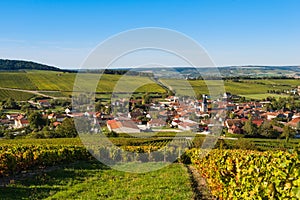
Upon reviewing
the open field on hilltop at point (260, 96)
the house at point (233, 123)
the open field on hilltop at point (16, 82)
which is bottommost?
the house at point (233, 123)

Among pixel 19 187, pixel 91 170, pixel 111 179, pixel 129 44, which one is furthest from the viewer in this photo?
pixel 91 170

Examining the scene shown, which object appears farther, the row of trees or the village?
the row of trees

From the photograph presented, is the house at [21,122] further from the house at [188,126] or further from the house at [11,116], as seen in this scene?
the house at [188,126]

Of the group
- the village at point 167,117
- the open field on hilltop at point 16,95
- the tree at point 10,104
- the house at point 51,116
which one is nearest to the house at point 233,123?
the village at point 167,117

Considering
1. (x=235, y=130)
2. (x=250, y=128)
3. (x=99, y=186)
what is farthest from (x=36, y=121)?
(x=99, y=186)

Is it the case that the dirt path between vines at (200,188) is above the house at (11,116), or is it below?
above

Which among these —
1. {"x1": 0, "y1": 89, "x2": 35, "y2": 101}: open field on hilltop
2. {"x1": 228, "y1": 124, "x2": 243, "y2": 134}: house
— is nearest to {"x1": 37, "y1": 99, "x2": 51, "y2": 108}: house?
{"x1": 0, "y1": 89, "x2": 35, "y2": 101}: open field on hilltop

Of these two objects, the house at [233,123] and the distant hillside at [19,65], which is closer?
the house at [233,123]

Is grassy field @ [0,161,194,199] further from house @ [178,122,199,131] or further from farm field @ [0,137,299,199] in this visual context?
house @ [178,122,199,131]

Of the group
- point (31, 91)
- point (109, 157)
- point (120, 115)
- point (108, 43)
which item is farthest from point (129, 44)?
point (31, 91)

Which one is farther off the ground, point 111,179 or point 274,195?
point 274,195

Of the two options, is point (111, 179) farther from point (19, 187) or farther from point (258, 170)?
point (258, 170)

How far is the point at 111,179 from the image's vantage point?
10.4 metres

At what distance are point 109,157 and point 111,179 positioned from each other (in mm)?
6872
